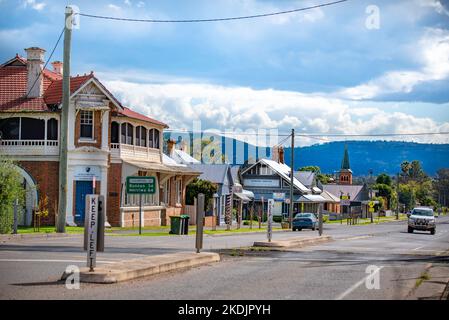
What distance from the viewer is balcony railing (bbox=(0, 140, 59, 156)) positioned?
4359 centimetres

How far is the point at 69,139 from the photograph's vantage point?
43.6m

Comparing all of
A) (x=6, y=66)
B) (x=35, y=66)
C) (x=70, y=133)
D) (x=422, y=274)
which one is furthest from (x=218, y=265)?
(x=6, y=66)

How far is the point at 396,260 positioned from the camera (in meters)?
21.8

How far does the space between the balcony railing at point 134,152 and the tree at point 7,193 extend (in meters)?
14.6

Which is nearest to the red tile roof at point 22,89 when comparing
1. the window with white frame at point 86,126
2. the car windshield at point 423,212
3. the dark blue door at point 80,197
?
the window with white frame at point 86,126

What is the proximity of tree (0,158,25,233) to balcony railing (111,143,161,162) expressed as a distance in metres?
14.6

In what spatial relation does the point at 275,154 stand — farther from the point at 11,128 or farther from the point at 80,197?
the point at 11,128

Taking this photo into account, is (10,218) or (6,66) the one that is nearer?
(10,218)

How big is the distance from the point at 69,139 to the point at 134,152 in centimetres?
620

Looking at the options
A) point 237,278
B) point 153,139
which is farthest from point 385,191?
point 237,278

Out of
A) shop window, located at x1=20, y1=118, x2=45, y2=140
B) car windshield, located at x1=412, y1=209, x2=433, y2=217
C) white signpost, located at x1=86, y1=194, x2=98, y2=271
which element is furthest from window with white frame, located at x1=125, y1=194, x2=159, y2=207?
white signpost, located at x1=86, y1=194, x2=98, y2=271

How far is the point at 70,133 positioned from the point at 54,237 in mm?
13270

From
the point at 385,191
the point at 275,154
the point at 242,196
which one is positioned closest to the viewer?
the point at 242,196
